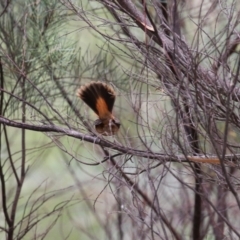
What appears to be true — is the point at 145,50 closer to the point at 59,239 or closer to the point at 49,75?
the point at 49,75

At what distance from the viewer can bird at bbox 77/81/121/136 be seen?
214cm

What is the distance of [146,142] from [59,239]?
6.29ft

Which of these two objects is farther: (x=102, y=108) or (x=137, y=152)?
(x=102, y=108)

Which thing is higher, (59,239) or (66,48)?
(66,48)

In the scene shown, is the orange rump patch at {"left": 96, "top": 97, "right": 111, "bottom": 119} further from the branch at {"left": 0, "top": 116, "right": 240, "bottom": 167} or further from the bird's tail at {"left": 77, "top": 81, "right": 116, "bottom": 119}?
the branch at {"left": 0, "top": 116, "right": 240, "bottom": 167}

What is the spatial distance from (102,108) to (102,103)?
0.08 ft

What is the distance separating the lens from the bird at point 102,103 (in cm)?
214

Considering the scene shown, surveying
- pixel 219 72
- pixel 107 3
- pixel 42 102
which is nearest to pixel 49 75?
pixel 42 102

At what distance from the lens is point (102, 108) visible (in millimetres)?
2258

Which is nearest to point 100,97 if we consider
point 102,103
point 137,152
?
point 102,103

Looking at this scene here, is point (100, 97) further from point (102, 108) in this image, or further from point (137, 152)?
point (137, 152)

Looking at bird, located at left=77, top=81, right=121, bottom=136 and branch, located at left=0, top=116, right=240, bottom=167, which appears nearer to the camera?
branch, located at left=0, top=116, right=240, bottom=167

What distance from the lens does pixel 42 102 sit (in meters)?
2.66

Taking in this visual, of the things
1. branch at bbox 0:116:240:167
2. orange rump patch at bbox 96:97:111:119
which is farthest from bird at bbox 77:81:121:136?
branch at bbox 0:116:240:167
